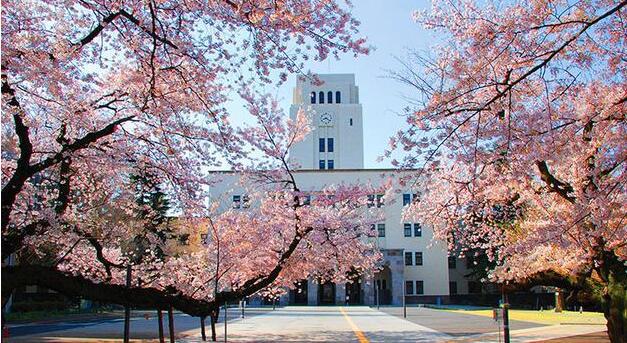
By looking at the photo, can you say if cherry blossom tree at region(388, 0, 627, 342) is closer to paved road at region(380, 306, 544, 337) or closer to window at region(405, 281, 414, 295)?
paved road at region(380, 306, 544, 337)

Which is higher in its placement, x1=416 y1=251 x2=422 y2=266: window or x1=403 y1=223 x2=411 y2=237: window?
x1=403 y1=223 x2=411 y2=237: window

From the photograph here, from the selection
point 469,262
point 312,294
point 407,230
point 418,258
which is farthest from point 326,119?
point 469,262

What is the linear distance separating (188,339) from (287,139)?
824 centimetres

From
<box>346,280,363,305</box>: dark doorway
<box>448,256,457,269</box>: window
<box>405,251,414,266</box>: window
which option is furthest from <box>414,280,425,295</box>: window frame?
<box>346,280,363,305</box>: dark doorway

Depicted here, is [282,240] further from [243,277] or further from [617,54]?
[617,54]

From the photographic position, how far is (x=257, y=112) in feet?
46.4

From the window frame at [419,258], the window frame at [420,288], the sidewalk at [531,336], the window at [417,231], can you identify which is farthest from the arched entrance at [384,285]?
the sidewalk at [531,336]

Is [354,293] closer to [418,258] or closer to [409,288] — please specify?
[409,288]

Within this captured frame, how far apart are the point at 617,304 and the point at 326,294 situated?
53084mm

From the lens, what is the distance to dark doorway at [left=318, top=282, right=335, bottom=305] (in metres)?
61.1

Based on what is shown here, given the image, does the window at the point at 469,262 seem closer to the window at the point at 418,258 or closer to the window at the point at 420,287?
the window at the point at 418,258

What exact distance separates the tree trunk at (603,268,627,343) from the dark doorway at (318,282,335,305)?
51.2 metres

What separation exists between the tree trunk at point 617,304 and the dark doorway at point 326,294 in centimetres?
5125

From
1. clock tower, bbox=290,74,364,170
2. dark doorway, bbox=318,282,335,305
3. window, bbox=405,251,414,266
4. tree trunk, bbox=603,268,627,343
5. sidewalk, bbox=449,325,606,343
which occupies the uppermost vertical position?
clock tower, bbox=290,74,364,170
